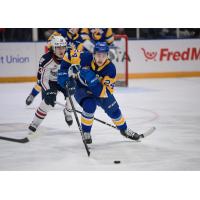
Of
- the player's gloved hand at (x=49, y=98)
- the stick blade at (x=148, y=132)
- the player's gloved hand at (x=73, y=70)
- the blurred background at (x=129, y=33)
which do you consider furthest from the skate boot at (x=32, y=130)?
the blurred background at (x=129, y=33)

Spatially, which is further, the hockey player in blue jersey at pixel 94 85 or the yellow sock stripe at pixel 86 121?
the yellow sock stripe at pixel 86 121

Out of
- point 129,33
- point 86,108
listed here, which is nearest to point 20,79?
point 129,33

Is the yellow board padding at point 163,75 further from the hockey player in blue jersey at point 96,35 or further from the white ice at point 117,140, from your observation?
the white ice at point 117,140

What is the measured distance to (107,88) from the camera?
4117 mm

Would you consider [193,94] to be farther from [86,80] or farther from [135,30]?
[86,80]

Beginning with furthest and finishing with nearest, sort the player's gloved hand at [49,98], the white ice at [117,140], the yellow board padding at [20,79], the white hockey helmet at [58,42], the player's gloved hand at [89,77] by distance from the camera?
the yellow board padding at [20,79]
the white hockey helmet at [58,42]
the player's gloved hand at [49,98]
the player's gloved hand at [89,77]
the white ice at [117,140]

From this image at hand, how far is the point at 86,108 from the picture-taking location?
4070 mm

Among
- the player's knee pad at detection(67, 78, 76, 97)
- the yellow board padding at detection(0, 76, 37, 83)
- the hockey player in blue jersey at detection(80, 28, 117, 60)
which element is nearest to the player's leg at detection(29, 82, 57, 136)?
the player's knee pad at detection(67, 78, 76, 97)

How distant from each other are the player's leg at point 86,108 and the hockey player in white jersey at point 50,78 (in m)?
Answer: 0.33

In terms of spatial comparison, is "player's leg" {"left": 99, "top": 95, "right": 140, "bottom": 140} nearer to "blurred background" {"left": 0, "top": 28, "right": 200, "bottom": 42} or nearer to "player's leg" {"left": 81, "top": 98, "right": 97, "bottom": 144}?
"player's leg" {"left": 81, "top": 98, "right": 97, "bottom": 144}

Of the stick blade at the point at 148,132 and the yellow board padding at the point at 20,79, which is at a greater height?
the stick blade at the point at 148,132

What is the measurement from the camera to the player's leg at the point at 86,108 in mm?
4070
